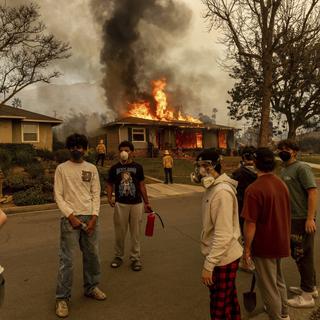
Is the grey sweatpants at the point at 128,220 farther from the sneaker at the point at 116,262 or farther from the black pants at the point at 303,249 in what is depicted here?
the black pants at the point at 303,249

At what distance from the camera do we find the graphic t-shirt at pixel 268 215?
2.99 metres

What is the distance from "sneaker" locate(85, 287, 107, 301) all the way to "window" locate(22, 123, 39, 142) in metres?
23.0

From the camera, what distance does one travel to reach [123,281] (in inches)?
183

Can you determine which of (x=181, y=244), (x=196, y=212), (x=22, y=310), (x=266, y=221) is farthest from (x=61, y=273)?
(x=196, y=212)

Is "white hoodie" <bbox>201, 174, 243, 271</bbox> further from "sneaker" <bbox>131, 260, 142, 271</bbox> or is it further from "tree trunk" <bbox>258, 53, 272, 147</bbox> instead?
"tree trunk" <bbox>258, 53, 272, 147</bbox>

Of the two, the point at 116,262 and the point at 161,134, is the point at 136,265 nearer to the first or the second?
the point at 116,262

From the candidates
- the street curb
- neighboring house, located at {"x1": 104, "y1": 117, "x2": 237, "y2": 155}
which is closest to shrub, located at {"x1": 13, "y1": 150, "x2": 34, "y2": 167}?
the street curb

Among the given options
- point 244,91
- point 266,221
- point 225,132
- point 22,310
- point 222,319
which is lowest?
point 22,310

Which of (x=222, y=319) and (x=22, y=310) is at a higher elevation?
(x=222, y=319)

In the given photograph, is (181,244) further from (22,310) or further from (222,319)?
(222,319)

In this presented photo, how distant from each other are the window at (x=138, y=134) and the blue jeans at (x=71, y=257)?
27.8 metres

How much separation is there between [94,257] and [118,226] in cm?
116

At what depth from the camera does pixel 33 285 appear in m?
4.57

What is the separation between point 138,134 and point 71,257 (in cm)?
2853
